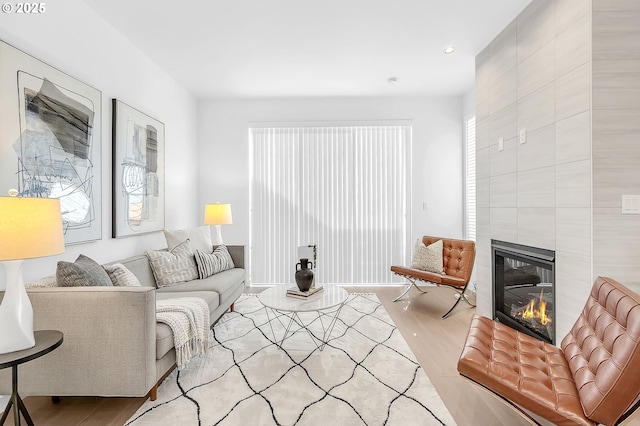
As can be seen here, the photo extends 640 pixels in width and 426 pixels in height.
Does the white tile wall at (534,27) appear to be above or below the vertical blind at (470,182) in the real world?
above

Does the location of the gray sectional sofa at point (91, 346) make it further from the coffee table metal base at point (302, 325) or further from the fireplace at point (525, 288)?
the fireplace at point (525, 288)

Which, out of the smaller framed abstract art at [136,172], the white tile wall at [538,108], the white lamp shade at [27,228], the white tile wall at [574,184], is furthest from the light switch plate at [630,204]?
the smaller framed abstract art at [136,172]

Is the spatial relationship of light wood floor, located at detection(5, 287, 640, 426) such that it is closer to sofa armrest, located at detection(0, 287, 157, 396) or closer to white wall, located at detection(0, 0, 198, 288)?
sofa armrest, located at detection(0, 287, 157, 396)

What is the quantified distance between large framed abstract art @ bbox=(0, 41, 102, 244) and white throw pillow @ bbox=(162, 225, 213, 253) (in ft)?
2.72

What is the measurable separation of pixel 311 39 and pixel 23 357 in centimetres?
323

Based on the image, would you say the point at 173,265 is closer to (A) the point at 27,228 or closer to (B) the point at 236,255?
(B) the point at 236,255

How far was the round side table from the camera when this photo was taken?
1492mm

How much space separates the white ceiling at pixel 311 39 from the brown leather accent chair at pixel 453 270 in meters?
2.21

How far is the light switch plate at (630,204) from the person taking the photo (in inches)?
79.4

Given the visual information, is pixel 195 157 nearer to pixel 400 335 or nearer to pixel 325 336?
pixel 325 336

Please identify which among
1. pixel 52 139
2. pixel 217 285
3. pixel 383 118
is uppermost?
pixel 383 118

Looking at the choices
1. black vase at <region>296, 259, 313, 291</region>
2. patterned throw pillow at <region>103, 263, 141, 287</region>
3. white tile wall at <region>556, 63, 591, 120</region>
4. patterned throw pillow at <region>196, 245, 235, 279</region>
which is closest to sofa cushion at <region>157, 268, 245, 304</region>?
patterned throw pillow at <region>196, 245, 235, 279</region>

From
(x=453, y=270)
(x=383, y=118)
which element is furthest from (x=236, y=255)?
(x=383, y=118)

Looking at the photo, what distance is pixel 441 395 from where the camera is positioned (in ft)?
7.14
